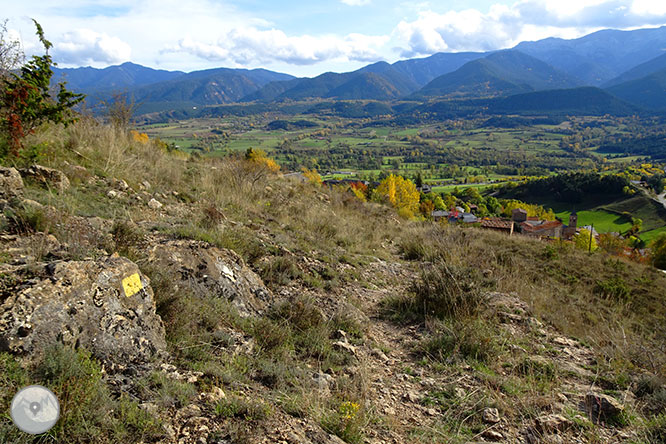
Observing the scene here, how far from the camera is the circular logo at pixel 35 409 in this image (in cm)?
175

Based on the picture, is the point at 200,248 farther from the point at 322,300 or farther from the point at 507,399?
the point at 507,399

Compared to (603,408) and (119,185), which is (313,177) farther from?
(603,408)

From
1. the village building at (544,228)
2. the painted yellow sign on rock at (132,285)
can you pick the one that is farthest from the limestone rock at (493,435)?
the village building at (544,228)

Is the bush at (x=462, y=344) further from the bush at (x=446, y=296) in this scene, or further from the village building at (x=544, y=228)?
the village building at (x=544, y=228)

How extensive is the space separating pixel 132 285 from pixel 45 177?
3529 millimetres

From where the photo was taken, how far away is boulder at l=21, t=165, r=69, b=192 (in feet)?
16.2

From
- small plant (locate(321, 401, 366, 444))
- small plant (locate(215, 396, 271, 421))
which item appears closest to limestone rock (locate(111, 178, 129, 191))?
small plant (locate(215, 396, 271, 421))

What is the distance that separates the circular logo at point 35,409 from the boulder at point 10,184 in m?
3.27

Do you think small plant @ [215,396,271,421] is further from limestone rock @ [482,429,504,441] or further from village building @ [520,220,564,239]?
village building @ [520,220,564,239]

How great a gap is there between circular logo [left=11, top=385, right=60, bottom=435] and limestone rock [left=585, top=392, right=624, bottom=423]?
13.2ft

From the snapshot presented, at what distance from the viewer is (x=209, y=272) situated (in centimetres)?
405

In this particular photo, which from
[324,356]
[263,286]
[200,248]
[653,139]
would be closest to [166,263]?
[200,248]

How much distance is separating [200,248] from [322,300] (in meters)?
1.85

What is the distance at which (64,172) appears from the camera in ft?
19.0
